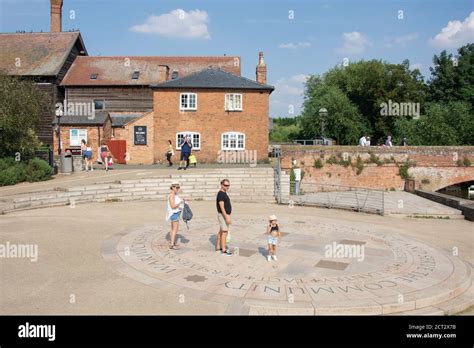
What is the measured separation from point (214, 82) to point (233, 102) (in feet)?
7.22

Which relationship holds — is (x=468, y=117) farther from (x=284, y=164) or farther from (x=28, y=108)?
(x=28, y=108)

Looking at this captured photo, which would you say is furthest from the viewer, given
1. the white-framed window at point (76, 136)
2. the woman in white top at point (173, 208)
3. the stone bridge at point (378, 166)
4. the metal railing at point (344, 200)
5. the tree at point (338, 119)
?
the tree at point (338, 119)

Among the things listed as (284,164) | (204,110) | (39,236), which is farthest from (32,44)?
(39,236)

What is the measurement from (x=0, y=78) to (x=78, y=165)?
22.1 ft

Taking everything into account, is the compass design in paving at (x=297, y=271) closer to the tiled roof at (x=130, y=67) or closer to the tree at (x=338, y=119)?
the tiled roof at (x=130, y=67)

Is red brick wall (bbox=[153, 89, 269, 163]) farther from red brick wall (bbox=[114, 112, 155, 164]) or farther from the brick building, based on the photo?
red brick wall (bbox=[114, 112, 155, 164])

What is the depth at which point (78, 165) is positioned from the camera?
25.2 meters

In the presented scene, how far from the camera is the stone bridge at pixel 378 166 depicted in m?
27.4

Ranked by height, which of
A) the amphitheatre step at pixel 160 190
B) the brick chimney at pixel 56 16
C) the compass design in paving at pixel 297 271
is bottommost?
the compass design in paving at pixel 297 271

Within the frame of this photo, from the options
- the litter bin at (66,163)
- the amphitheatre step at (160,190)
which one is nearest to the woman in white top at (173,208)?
the amphitheatre step at (160,190)

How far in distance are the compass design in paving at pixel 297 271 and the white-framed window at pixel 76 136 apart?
22192 millimetres

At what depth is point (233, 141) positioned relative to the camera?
1240 inches

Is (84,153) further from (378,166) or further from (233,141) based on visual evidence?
(378,166)

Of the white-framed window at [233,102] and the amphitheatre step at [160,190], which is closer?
the amphitheatre step at [160,190]
